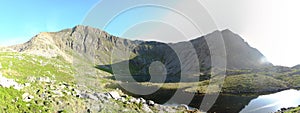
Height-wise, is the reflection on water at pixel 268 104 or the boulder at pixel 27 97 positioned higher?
the boulder at pixel 27 97

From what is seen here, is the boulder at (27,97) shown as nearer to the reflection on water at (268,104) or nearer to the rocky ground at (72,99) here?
the rocky ground at (72,99)

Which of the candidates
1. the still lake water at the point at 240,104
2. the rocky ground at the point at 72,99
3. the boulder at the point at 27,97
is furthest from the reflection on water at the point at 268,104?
the boulder at the point at 27,97

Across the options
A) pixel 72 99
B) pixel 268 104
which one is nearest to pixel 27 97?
pixel 72 99

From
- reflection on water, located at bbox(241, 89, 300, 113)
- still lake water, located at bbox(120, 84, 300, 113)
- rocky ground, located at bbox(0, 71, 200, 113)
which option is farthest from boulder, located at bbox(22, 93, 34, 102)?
reflection on water, located at bbox(241, 89, 300, 113)

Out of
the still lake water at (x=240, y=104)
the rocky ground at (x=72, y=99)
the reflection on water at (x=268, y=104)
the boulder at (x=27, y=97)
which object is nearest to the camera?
the boulder at (x=27, y=97)

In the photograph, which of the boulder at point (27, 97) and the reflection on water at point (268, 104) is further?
the reflection on water at point (268, 104)

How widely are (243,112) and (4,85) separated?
82090 millimetres

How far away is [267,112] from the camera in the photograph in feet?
318

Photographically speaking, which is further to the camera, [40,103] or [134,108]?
[134,108]

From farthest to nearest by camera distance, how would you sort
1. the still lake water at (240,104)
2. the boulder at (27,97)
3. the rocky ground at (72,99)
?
the still lake water at (240,104) < the rocky ground at (72,99) < the boulder at (27,97)

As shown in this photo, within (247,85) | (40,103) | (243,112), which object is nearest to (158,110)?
(40,103)

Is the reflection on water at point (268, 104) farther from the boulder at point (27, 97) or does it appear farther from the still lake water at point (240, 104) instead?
the boulder at point (27, 97)

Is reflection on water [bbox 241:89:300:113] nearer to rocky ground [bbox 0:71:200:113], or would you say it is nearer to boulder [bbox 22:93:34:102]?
rocky ground [bbox 0:71:200:113]

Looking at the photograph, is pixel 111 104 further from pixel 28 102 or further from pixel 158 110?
pixel 28 102
